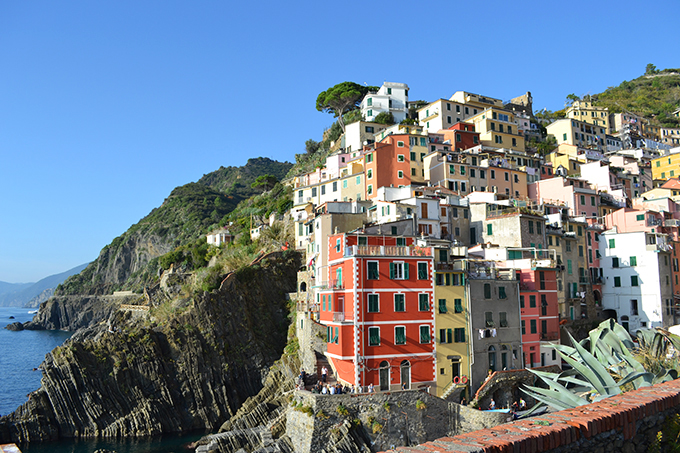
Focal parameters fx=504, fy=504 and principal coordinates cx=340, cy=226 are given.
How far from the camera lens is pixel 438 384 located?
128ft

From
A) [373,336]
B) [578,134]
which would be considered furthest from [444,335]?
[578,134]

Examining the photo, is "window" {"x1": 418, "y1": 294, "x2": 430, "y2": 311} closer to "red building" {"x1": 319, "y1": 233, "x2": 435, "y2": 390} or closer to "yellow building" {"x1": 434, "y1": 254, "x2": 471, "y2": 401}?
"red building" {"x1": 319, "y1": 233, "x2": 435, "y2": 390}

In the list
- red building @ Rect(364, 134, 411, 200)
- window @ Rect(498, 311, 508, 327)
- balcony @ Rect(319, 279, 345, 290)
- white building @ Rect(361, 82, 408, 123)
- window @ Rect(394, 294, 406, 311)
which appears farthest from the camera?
white building @ Rect(361, 82, 408, 123)

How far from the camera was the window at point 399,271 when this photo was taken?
3903 centimetres

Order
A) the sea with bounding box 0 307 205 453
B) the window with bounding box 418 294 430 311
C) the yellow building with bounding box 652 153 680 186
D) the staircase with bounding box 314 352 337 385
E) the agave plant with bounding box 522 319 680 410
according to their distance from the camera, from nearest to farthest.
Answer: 1. the agave plant with bounding box 522 319 680 410
2. the window with bounding box 418 294 430 311
3. the staircase with bounding box 314 352 337 385
4. the sea with bounding box 0 307 205 453
5. the yellow building with bounding box 652 153 680 186

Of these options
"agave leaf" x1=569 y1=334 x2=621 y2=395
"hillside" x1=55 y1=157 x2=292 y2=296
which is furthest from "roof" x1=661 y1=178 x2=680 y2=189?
"hillside" x1=55 y1=157 x2=292 y2=296

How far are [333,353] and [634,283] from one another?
36.4 m

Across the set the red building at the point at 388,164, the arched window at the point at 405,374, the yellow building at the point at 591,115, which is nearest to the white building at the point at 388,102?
the red building at the point at 388,164

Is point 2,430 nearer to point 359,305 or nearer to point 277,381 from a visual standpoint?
point 277,381

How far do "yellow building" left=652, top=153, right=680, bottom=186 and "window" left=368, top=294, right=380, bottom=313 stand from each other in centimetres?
7601

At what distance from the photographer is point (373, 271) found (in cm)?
3847

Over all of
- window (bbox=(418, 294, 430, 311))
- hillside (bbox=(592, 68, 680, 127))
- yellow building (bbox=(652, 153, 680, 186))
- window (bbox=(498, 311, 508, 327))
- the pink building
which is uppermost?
hillside (bbox=(592, 68, 680, 127))

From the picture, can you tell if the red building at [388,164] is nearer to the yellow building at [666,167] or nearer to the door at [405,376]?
the door at [405,376]

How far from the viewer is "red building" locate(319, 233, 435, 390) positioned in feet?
123
